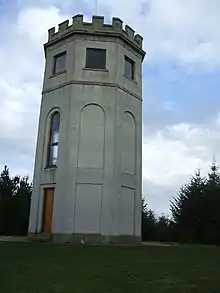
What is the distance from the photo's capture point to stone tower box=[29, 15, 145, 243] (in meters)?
18.9

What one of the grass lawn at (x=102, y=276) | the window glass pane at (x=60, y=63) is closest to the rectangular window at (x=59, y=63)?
the window glass pane at (x=60, y=63)

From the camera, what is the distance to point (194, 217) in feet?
81.7

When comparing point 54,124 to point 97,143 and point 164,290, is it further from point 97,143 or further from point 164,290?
point 164,290

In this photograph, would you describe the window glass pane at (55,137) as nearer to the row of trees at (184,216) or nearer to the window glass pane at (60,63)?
the window glass pane at (60,63)

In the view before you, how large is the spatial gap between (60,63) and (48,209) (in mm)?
7573

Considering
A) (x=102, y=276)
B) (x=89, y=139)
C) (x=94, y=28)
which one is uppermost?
(x=94, y=28)

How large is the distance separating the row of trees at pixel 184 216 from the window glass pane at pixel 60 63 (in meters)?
9.48

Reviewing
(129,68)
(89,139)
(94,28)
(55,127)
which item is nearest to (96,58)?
(94,28)

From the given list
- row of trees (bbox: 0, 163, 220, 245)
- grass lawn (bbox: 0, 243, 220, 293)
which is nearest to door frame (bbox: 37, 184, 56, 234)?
→ row of trees (bbox: 0, 163, 220, 245)

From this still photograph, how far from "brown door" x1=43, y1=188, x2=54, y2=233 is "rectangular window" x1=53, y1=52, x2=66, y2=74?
6.25 meters

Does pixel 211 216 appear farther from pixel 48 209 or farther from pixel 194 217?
pixel 48 209

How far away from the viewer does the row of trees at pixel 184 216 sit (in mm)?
24391

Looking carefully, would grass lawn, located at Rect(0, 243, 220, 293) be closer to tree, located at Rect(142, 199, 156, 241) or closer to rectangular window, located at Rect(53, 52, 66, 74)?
rectangular window, located at Rect(53, 52, 66, 74)

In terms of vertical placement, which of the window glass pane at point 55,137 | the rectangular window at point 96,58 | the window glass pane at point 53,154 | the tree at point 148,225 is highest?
the rectangular window at point 96,58
